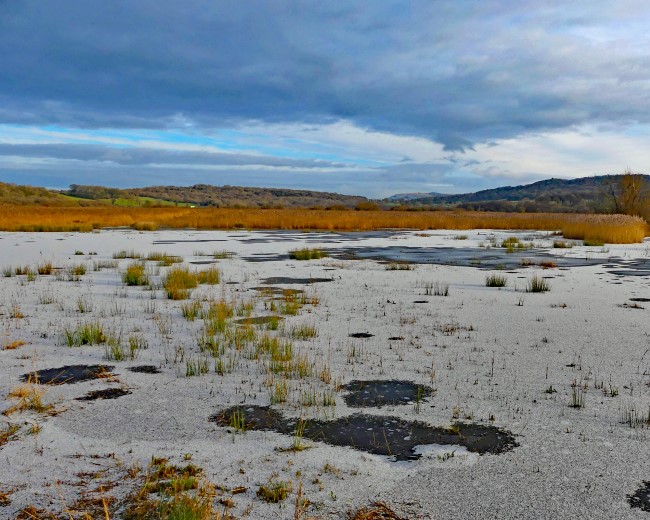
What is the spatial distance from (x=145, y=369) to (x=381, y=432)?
7.94 feet

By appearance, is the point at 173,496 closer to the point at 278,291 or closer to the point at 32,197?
the point at 278,291

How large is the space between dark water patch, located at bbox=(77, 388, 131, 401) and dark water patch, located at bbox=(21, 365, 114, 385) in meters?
0.38

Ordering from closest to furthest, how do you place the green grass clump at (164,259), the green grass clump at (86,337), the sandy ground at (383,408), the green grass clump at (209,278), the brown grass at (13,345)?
the sandy ground at (383,408), the brown grass at (13,345), the green grass clump at (86,337), the green grass clump at (209,278), the green grass clump at (164,259)

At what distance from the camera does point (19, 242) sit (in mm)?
19047

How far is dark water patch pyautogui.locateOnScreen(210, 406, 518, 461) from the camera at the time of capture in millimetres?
3422

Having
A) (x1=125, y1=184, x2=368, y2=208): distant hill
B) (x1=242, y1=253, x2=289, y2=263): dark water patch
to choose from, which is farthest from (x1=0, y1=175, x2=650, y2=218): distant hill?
(x1=242, y1=253, x2=289, y2=263): dark water patch

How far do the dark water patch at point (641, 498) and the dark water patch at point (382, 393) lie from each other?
161 centimetres

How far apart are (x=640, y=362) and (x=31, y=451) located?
5079 mm

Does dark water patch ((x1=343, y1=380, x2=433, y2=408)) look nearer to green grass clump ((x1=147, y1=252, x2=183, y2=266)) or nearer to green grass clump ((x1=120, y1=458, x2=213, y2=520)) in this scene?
green grass clump ((x1=120, y1=458, x2=213, y2=520))

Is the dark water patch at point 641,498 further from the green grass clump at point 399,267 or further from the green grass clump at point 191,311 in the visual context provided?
the green grass clump at point 399,267

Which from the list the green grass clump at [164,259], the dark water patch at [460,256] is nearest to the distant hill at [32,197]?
the green grass clump at [164,259]

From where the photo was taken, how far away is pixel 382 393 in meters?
4.45

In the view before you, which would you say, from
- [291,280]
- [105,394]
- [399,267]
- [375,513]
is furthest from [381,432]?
[399,267]

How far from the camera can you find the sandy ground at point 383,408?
9.43ft
